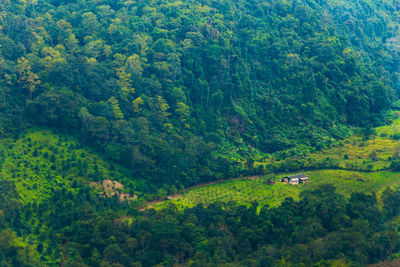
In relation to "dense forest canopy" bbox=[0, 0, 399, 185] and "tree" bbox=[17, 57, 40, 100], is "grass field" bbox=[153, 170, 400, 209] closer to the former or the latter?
"dense forest canopy" bbox=[0, 0, 399, 185]

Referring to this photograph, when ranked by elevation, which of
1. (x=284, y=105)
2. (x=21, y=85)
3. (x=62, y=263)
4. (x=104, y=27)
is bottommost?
(x=62, y=263)

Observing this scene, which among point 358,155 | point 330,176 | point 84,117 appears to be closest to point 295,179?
point 330,176

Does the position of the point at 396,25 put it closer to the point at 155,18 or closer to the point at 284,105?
the point at 284,105

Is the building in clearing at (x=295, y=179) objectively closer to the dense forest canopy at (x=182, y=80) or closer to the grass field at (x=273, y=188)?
the grass field at (x=273, y=188)

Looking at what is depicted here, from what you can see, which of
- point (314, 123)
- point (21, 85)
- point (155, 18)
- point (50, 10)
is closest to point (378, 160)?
point (314, 123)

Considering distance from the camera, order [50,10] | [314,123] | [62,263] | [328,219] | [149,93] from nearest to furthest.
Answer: [62,263] → [328,219] → [149,93] → [314,123] → [50,10]

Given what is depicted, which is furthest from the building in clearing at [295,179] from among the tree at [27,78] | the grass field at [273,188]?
the tree at [27,78]
